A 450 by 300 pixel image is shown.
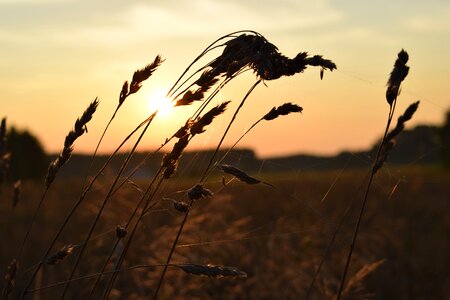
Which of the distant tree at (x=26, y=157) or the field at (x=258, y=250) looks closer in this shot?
the field at (x=258, y=250)

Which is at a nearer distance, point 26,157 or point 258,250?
point 258,250

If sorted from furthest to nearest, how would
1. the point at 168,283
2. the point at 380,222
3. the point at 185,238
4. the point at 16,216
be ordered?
1. the point at 16,216
2. the point at 380,222
3. the point at 168,283
4. the point at 185,238

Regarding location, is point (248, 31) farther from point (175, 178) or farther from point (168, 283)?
point (168, 283)

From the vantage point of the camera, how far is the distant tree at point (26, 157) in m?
32.6

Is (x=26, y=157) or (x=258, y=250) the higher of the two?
(x=258, y=250)

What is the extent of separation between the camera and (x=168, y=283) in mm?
4473

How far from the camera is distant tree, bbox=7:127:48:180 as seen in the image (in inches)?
1284

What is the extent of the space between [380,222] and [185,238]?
589cm

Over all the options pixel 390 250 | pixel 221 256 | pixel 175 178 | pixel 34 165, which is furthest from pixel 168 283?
pixel 34 165

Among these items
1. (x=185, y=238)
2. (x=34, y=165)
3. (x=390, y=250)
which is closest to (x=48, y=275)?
(x=185, y=238)

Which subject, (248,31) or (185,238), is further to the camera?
(185,238)

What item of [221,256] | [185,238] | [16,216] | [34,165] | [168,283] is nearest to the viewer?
[185,238]

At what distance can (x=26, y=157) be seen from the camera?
3394 centimetres

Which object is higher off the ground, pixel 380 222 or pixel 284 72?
pixel 284 72
